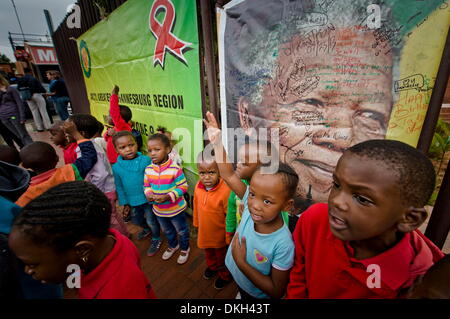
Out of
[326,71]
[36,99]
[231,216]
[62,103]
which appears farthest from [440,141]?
[36,99]

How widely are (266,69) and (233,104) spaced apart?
19.6 inches

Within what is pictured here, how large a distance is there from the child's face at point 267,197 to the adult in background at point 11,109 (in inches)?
279

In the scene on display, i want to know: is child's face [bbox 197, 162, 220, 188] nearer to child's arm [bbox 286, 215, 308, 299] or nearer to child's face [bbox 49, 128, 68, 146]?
child's arm [bbox 286, 215, 308, 299]

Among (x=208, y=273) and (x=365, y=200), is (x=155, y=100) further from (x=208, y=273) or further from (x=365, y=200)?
(x=365, y=200)

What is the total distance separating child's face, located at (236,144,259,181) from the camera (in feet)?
4.90

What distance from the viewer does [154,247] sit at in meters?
2.55

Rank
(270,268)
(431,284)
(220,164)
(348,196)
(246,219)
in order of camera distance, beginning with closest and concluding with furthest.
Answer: (431,284), (348,196), (270,268), (246,219), (220,164)

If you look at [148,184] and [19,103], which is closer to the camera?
[148,184]

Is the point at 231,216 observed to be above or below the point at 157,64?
below

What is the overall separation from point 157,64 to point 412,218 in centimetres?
294

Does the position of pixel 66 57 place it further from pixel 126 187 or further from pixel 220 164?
pixel 220 164

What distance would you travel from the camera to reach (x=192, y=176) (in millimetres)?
2768

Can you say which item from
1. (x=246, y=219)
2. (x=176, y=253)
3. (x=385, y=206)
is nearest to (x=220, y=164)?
(x=246, y=219)

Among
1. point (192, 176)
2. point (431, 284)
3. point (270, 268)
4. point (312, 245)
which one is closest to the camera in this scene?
point (431, 284)
